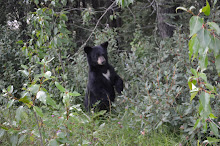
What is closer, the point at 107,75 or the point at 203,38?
the point at 203,38

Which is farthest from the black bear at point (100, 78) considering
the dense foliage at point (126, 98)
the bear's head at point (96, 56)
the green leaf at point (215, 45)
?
the green leaf at point (215, 45)

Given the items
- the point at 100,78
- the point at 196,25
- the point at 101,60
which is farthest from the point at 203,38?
the point at 100,78

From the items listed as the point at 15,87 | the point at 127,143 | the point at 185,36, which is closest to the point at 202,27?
the point at 127,143

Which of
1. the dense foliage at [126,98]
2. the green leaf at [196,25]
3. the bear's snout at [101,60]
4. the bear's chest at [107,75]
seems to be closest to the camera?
the green leaf at [196,25]

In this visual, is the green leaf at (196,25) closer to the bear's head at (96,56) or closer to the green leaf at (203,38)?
the green leaf at (203,38)

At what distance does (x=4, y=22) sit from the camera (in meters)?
8.15

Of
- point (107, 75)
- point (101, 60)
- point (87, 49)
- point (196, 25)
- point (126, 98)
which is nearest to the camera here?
→ point (196, 25)

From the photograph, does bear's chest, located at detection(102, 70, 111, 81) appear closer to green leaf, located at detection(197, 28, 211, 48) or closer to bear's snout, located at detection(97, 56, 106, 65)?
bear's snout, located at detection(97, 56, 106, 65)

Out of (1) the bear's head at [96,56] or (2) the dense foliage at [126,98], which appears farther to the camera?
(1) the bear's head at [96,56]

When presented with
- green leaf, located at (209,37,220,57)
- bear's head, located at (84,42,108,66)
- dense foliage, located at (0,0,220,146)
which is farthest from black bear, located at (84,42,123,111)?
green leaf, located at (209,37,220,57)

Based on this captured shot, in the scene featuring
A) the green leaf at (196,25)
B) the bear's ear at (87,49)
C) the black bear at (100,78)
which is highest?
the green leaf at (196,25)

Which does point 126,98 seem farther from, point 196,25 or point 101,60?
point 196,25

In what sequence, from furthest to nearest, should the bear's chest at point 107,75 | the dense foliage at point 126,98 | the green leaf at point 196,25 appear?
the bear's chest at point 107,75
the dense foliage at point 126,98
the green leaf at point 196,25

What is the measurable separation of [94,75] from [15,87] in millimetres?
2566
